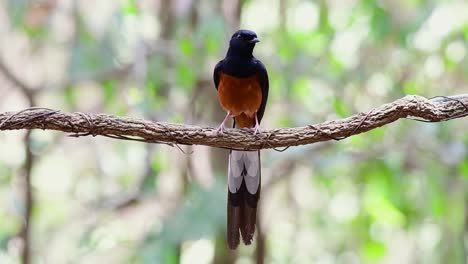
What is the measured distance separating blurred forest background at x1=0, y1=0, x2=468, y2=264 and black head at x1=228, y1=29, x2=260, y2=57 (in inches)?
29.7

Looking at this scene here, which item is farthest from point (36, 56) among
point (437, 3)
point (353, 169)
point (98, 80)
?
point (437, 3)

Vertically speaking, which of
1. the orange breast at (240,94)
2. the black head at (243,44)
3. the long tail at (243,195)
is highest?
the black head at (243,44)

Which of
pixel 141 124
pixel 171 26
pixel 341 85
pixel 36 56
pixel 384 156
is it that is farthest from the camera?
pixel 36 56

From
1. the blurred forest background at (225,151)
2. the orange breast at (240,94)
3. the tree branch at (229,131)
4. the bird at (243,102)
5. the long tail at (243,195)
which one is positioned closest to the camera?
the tree branch at (229,131)

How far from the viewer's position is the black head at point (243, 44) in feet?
11.5

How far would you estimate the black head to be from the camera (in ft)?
11.5

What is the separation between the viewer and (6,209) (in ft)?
17.1

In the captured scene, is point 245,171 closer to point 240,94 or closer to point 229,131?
point 240,94

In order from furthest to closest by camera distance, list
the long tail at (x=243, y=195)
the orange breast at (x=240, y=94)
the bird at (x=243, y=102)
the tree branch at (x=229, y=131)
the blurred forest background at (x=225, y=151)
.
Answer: the blurred forest background at (x=225, y=151)
the orange breast at (x=240, y=94)
the bird at (x=243, y=102)
the long tail at (x=243, y=195)
the tree branch at (x=229, y=131)

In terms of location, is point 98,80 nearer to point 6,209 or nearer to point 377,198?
point 6,209

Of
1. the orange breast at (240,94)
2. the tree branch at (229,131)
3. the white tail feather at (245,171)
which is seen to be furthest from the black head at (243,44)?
the tree branch at (229,131)

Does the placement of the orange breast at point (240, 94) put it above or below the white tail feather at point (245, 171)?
above

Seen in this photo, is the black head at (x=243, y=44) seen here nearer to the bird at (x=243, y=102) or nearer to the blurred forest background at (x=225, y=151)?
the bird at (x=243, y=102)

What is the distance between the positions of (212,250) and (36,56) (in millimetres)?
2295
